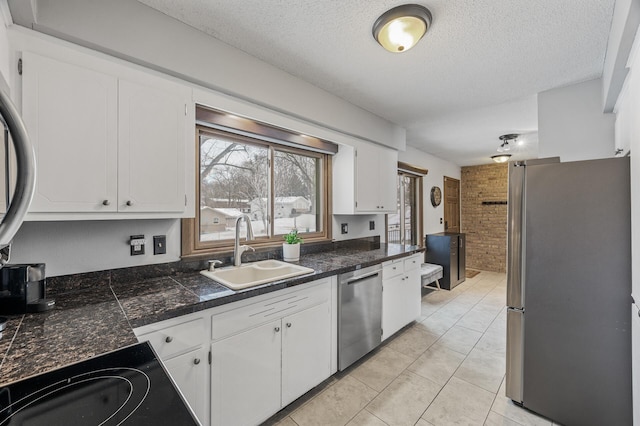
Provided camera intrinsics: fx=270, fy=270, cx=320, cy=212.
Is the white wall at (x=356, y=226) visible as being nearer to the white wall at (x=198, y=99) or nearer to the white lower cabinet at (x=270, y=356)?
the white wall at (x=198, y=99)

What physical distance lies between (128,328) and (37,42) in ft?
4.34

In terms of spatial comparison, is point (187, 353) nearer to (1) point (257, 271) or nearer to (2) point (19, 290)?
(2) point (19, 290)

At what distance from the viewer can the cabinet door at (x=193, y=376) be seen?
128cm

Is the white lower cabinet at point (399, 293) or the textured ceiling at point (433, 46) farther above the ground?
the textured ceiling at point (433, 46)

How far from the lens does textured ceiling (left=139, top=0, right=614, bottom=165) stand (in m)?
1.52

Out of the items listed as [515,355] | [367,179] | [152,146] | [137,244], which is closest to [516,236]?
[515,355]

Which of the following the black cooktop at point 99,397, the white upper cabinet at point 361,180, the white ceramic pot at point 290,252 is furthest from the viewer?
the white upper cabinet at point 361,180

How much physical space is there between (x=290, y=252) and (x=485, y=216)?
18.1ft

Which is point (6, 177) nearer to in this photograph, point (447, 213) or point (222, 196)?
point (222, 196)

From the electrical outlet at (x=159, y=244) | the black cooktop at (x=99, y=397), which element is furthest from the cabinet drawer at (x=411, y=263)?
the black cooktop at (x=99, y=397)

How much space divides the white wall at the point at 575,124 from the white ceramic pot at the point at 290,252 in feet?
7.75

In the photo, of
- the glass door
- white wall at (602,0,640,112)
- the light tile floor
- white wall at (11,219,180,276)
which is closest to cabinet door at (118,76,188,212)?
white wall at (11,219,180,276)

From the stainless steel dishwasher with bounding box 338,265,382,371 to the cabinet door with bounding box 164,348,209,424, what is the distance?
3.44ft

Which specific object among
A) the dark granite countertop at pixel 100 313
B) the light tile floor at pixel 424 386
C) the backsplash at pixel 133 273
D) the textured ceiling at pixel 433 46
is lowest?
the light tile floor at pixel 424 386
